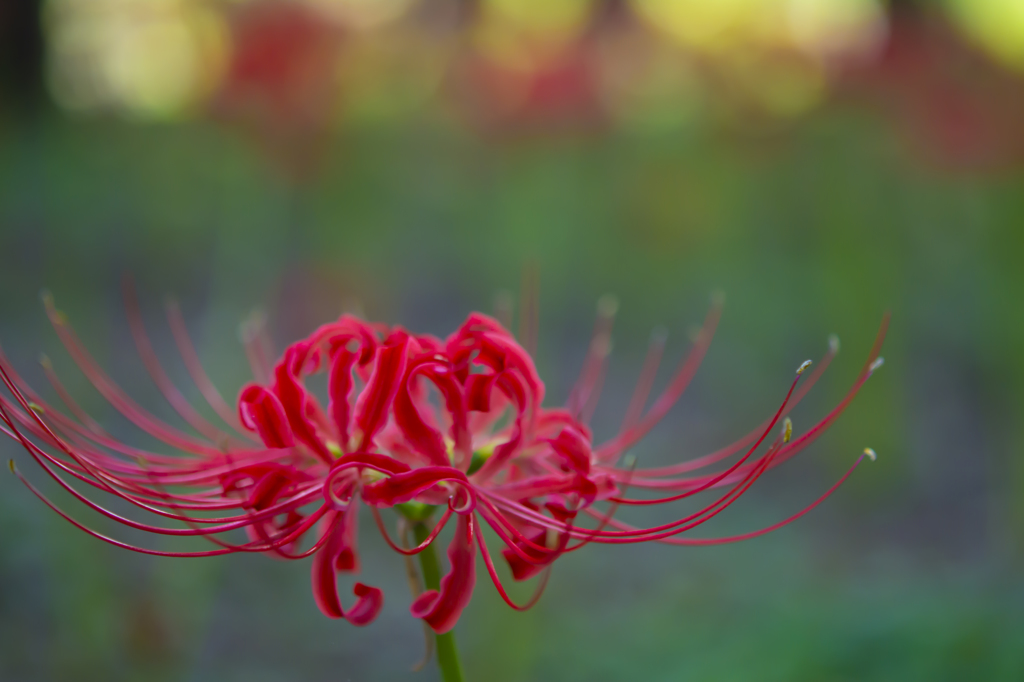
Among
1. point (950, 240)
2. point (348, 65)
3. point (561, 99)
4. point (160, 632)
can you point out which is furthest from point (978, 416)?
point (160, 632)

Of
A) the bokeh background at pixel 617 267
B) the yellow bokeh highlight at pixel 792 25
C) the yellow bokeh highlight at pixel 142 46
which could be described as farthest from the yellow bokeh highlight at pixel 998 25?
the yellow bokeh highlight at pixel 142 46

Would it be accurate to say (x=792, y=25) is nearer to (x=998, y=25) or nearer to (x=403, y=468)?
(x=998, y=25)

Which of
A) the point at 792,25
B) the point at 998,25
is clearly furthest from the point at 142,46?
the point at 998,25

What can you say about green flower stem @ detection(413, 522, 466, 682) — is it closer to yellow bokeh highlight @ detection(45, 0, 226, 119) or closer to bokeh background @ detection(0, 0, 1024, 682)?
bokeh background @ detection(0, 0, 1024, 682)

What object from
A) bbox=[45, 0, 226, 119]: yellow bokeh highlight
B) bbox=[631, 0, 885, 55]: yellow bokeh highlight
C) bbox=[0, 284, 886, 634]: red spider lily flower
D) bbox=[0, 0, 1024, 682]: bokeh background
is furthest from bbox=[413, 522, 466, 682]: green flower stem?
bbox=[631, 0, 885, 55]: yellow bokeh highlight

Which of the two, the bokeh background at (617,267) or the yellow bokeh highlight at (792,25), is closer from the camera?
the bokeh background at (617,267)

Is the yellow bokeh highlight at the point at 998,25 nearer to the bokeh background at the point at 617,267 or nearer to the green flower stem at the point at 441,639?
the bokeh background at the point at 617,267
